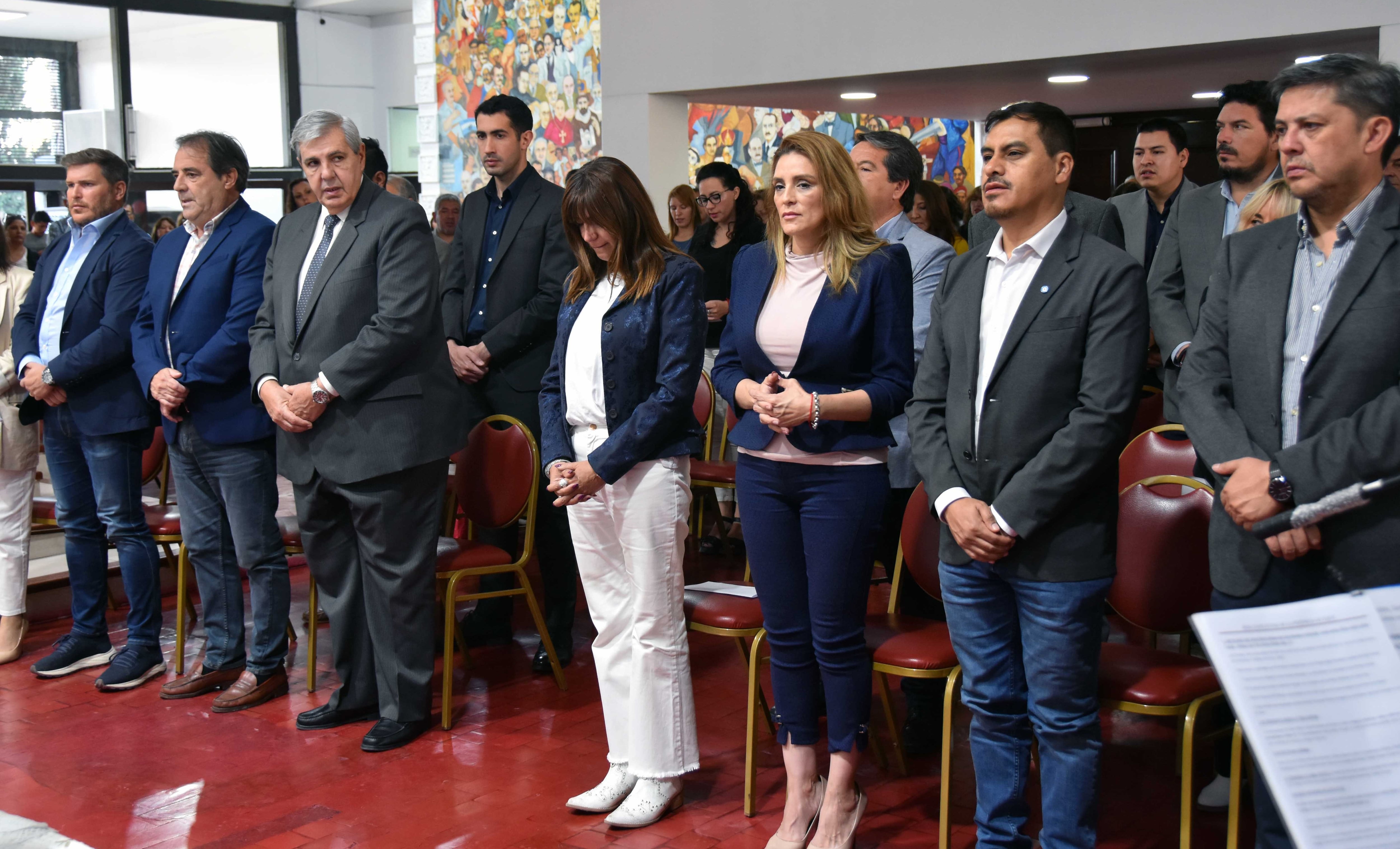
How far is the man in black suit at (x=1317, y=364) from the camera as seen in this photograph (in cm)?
210

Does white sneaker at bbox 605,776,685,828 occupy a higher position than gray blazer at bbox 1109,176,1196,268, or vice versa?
gray blazer at bbox 1109,176,1196,268

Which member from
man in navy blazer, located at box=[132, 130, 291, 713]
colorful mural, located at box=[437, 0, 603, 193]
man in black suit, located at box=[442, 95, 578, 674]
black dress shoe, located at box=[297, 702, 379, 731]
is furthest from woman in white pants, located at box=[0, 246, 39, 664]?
colorful mural, located at box=[437, 0, 603, 193]

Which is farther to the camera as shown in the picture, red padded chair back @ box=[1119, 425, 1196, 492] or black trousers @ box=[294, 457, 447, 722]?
black trousers @ box=[294, 457, 447, 722]

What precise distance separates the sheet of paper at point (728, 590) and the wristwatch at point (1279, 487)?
1.43 meters

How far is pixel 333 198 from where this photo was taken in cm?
367

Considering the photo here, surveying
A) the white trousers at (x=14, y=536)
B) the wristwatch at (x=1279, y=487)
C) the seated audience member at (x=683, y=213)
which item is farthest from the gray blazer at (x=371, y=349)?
the seated audience member at (x=683, y=213)

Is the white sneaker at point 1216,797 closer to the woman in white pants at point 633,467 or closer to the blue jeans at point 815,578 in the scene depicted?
the blue jeans at point 815,578

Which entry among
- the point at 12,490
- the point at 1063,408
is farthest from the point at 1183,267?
the point at 12,490

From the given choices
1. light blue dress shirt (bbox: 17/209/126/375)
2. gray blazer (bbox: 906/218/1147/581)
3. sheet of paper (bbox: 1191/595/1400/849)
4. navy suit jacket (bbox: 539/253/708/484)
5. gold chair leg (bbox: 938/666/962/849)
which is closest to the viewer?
sheet of paper (bbox: 1191/595/1400/849)

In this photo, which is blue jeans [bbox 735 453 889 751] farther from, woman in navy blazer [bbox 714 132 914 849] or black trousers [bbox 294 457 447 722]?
black trousers [bbox 294 457 447 722]

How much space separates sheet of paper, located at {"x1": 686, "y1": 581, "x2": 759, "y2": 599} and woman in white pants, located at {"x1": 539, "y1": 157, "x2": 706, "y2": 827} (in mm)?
240

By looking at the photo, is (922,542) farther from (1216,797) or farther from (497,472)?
(497,472)

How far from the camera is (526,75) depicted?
9.10 meters

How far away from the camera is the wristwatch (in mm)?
2123
